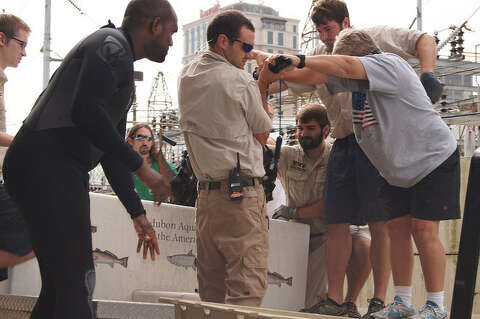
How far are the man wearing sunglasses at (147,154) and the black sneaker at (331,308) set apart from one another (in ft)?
5.79

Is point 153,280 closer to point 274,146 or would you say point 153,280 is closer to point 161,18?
point 274,146

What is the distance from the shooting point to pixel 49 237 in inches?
98.3

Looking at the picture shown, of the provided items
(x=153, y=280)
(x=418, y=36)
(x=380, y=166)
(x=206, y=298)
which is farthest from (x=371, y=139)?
(x=153, y=280)

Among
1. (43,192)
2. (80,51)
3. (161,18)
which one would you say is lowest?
(43,192)

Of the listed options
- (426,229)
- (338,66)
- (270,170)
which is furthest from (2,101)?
(426,229)

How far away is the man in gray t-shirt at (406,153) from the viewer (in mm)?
3770

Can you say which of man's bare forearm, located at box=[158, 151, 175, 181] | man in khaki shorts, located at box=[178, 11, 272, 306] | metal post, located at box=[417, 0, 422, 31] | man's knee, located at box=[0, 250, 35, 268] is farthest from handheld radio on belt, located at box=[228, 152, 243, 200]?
metal post, located at box=[417, 0, 422, 31]

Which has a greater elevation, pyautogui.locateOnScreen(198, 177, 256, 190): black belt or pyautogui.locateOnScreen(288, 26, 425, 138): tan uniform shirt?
pyautogui.locateOnScreen(288, 26, 425, 138): tan uniform shirt

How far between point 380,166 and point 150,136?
2897mm

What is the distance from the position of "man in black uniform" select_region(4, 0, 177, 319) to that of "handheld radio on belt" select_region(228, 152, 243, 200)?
4.14 feet

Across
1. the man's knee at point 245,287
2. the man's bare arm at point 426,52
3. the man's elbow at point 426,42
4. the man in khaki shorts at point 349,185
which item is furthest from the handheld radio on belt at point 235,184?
the man's elbow at point 426,42

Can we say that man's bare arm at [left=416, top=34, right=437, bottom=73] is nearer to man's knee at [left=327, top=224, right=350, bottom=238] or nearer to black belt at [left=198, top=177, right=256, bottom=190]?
man's knee at [left=327, top=224, right=350, bottom=238]

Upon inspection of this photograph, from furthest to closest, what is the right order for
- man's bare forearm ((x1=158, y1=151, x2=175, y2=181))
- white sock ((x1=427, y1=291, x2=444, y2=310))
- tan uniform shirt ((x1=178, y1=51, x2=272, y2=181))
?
1. man's bare forearm ((x1=158, y1=151, x2=175, y2=181))
2. tan uniform shirt ((x1=178, y1=51, x2=272, y2=181))
3. white sock ((x1=427, y1=291, x2=444, y2=310))

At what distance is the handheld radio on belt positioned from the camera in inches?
155
